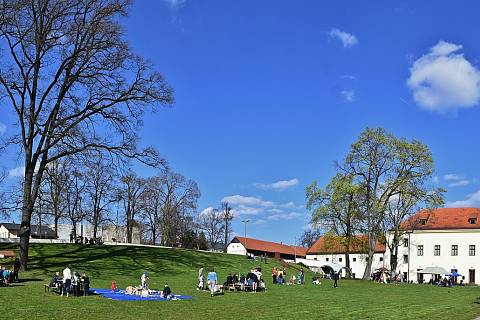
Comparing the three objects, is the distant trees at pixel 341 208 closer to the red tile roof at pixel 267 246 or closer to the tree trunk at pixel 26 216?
the tree trunk at pixel 26 216

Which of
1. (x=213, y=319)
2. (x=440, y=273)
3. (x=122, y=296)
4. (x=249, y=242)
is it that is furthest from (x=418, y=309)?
(x=249, y=242)

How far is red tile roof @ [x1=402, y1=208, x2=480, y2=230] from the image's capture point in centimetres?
8800

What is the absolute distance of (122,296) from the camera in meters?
26.0

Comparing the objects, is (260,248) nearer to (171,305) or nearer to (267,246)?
(267,246)

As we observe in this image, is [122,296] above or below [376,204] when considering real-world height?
below

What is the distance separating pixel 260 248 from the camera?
123875 millimetres

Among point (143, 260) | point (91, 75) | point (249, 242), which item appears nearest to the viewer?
point (91, 75)

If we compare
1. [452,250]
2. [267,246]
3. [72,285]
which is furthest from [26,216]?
[267,246]

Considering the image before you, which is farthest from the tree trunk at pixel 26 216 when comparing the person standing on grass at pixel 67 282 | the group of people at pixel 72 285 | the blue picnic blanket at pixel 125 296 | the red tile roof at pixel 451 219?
the red tile roof at pixel 451 219

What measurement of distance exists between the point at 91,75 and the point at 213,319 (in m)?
25.0

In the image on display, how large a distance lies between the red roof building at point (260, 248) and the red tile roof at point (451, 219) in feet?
113

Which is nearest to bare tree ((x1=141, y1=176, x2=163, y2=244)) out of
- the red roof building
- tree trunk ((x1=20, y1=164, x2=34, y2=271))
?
the red roof building

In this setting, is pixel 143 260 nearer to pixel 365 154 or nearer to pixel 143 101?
pixel 143 101

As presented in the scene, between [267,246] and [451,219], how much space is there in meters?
47.2
